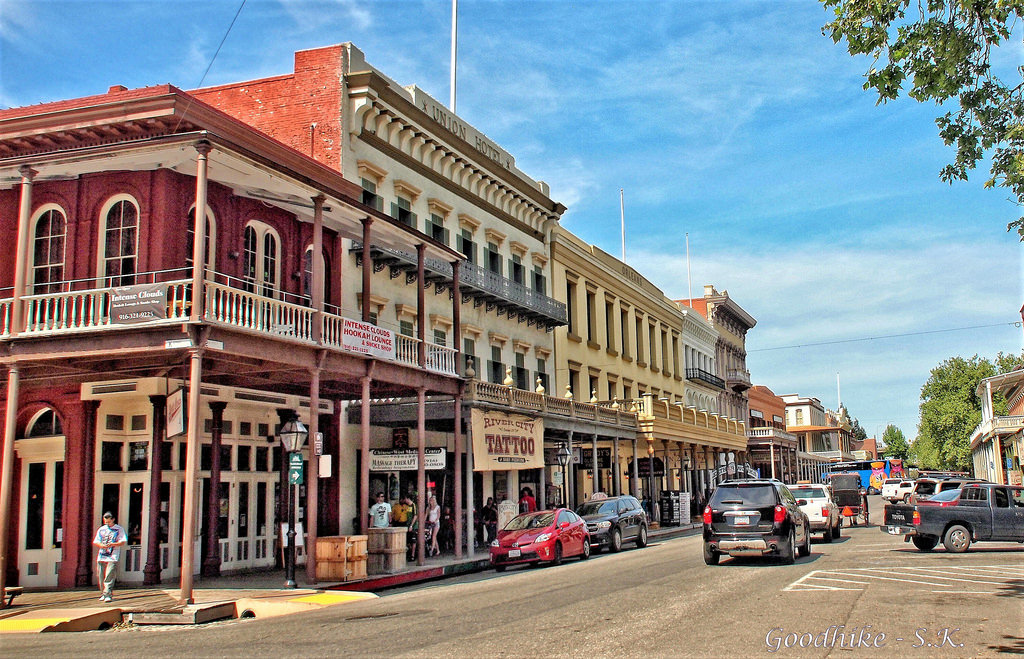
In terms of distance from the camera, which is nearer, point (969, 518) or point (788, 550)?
point (788, 550)

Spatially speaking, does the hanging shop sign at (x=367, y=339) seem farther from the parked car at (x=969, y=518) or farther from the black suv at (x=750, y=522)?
the parked car at (x=969, y=518)

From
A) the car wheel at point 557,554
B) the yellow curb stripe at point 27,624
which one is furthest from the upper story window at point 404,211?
the yellow curb stripe at point 27,624

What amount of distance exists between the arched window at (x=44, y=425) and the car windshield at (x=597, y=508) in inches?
552

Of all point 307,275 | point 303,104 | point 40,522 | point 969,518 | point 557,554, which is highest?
point 303,104

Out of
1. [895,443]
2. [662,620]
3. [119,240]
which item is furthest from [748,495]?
[895,443]

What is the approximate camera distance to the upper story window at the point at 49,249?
19578 millimetres

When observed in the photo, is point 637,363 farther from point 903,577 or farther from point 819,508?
point 903,577

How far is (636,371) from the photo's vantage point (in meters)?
48.8

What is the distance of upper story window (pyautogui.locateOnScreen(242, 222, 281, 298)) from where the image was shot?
71.6ft

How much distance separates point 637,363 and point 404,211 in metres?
23.4

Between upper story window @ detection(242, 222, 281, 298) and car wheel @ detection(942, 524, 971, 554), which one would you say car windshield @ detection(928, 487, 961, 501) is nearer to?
car wheel @ detection(942, 524, 971, 554)

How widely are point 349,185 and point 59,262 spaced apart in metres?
8.10

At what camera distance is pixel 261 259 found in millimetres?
22234

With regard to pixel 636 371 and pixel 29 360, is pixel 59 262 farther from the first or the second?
pixel 636 371
